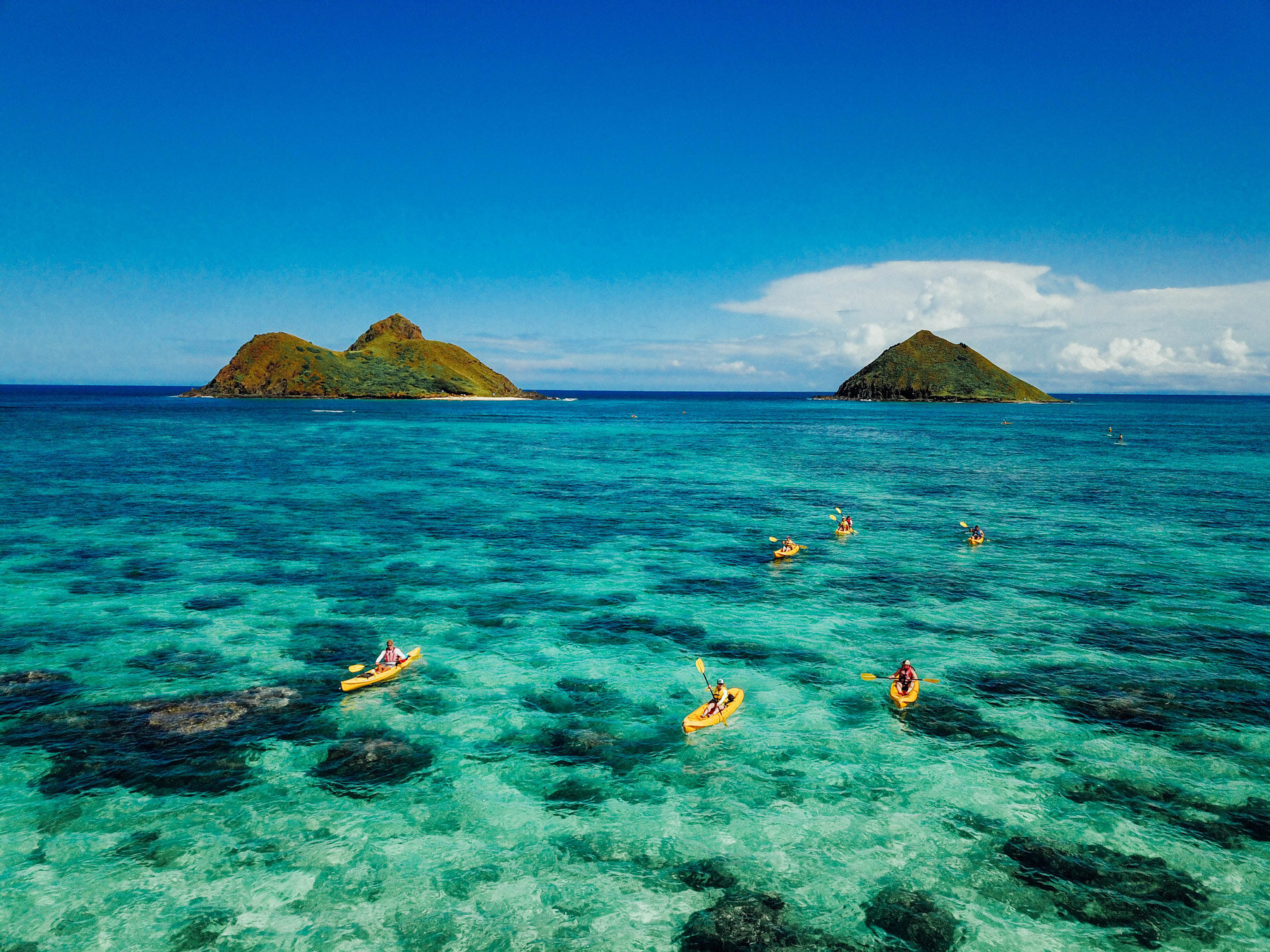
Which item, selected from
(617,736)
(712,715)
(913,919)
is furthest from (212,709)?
(913,919)

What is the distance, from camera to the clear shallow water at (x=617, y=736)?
59.6 ft

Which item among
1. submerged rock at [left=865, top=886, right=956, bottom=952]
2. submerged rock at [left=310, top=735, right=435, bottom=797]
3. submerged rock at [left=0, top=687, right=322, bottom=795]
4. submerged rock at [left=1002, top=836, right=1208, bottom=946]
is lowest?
submerged rock at [left=865, top=886, right=956, bottom=952]

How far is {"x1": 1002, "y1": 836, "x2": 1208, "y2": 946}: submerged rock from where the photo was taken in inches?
691

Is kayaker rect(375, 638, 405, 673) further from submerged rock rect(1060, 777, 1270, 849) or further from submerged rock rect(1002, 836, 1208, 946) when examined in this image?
submerged rock rect(1060, 777, 1270, 849)

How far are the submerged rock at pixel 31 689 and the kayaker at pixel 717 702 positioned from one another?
26634 mm

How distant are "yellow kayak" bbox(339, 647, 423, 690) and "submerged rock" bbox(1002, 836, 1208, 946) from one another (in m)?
24.3

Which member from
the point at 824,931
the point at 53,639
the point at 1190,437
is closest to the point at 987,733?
the point at 824,931

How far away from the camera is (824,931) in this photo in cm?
1734

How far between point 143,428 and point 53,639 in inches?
5964

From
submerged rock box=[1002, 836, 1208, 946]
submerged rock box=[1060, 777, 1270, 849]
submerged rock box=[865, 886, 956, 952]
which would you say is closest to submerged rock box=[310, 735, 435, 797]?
submerged rock box=[865, 886, 956, 952]

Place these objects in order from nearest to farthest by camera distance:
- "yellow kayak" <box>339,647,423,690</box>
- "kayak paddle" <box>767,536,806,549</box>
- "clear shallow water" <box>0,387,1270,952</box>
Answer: "clear shallow water" <box>0,387,1270,952</box> → "yellow kayak" <box>339,647,423,690</box> → "kayak paddle" <box>767,536,806,549</box>

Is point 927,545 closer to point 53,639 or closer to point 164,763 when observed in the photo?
point 164,763

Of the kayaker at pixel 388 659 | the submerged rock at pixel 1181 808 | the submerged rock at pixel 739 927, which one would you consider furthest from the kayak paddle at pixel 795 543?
the submerged rock at pixel 739 927

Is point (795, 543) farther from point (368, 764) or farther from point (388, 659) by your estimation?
point (368, 764)
